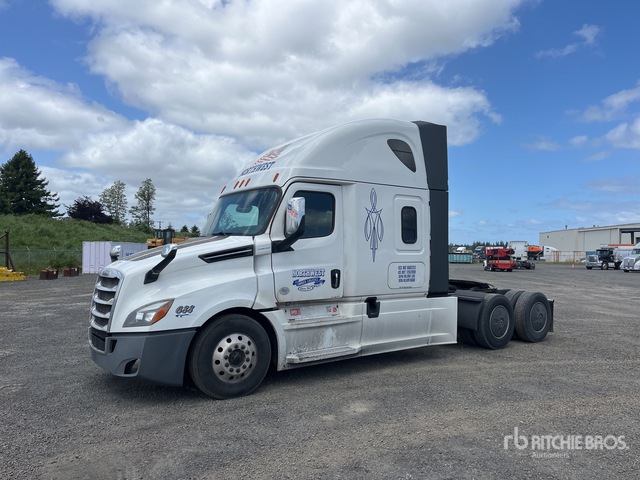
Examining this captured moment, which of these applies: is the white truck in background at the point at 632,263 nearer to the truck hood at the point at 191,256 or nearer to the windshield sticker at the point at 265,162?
the windshield sticker at the point at 265,162

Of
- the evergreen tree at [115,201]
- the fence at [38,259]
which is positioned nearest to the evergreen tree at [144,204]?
the evergreen tree at [115,201]

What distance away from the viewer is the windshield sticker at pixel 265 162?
6.67m

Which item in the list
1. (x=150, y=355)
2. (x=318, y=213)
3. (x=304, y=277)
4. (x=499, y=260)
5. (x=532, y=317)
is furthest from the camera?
(x=499, y=260)

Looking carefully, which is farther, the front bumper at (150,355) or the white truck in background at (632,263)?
the white truck in background at (632,263)

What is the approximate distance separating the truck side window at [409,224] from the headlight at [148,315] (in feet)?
11.6

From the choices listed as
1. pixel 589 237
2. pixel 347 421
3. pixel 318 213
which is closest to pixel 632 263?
pixel 318 213

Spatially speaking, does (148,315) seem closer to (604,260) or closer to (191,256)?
(191,256)

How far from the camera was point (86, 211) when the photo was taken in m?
61.9

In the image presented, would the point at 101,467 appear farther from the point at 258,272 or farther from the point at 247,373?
the point at 258,272

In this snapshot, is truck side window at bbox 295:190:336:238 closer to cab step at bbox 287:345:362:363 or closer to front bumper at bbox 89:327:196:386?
cab step at bbox 287:345:362:363

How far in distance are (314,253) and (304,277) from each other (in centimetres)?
34

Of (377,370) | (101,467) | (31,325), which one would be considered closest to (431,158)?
(377,370)

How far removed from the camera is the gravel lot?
3773mm

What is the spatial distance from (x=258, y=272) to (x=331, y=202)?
1.44 metres
